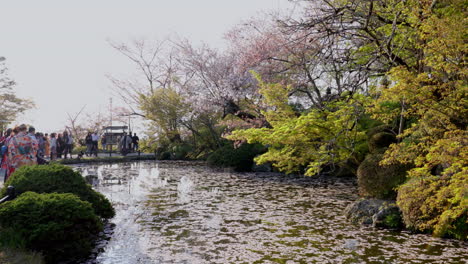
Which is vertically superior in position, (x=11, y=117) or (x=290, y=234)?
(x=11, y=117)

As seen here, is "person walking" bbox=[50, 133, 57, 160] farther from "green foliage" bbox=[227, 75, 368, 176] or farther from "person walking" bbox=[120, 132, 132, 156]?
"green foliage" bbox=[227, 75, 368, 176]

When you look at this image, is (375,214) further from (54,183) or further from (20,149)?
(20,149)

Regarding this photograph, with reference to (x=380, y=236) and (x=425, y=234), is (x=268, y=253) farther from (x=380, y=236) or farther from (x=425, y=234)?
(x=425, y=234)

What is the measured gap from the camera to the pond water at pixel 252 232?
6203 mm

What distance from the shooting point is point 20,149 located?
988 cm

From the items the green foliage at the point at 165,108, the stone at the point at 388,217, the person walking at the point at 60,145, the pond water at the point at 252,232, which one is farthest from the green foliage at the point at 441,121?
the person walking at the point at 60,145

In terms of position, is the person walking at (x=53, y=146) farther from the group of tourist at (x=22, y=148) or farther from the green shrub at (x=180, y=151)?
the green shrub at (x=180, y=151)

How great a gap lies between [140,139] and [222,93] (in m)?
13.3

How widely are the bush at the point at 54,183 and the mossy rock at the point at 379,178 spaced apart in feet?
19.9

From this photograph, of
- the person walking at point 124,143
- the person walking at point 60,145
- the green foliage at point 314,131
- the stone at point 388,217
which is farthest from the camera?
the person walking at point 124,143

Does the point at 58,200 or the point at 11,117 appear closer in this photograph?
the point at 58,200

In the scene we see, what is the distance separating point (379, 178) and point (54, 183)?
7148 millimetres

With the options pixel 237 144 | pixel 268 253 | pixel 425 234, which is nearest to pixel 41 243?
pixel 268 253

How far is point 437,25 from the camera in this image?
6.12 meters
